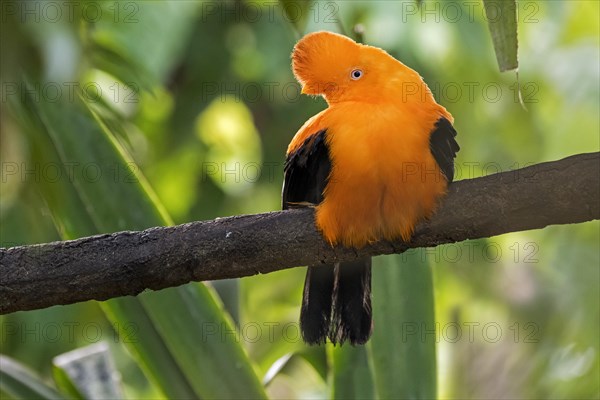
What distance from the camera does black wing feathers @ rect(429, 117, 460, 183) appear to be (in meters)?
1.59

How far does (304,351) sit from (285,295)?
1.93 metres

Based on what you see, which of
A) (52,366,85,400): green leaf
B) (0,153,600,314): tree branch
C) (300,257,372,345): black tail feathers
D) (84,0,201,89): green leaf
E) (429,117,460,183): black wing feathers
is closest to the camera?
(0,153,600,314): tree branch

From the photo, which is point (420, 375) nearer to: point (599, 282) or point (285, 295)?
point (599, 282)

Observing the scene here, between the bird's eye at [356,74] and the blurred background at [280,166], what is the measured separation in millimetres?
450

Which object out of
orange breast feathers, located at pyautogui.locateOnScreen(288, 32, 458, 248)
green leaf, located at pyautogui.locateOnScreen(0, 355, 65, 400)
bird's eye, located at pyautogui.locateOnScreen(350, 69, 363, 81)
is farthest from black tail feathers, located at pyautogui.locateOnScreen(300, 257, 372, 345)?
green leaf, located at pyautogui.locateOnScreen(0, 355, 65, 400)

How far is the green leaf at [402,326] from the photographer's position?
1970 millimetres

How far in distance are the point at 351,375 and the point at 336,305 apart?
33 cm

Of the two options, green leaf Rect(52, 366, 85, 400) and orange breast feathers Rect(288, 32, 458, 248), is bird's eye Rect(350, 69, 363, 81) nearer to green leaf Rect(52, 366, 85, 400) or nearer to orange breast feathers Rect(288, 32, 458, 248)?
orange breast feathers Rect(288, 32, 458, 248)

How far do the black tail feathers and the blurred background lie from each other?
0.18 metres

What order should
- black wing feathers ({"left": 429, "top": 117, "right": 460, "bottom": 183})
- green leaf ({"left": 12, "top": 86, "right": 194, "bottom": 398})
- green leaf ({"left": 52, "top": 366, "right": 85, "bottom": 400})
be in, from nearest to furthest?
1. black wing feathers ({"left": 429, "top": 117, "right": 460, "bottom": 183})
2. green leaf ({"left": 12, "top": 86, "right": 194, "bottom": 398})
3. green leaf ({"left": 52, "top": 366, "right": 85, "bottom": 400})

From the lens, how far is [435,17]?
12.2 ft

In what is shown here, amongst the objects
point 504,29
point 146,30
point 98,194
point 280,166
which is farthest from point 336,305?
point 280,166

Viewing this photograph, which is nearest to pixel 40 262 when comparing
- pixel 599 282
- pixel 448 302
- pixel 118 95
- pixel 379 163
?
pixel 379 163

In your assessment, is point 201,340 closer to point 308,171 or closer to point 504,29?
point 308,171
